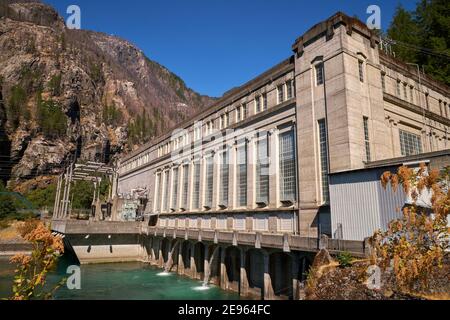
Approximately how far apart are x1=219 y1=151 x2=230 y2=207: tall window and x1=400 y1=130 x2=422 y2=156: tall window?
1789 centimetres

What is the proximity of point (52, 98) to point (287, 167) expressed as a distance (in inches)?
4650

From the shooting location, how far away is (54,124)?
106 metres

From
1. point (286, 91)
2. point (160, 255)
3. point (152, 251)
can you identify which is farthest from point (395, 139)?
point (152, 251)

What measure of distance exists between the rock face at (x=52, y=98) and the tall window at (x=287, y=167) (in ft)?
309

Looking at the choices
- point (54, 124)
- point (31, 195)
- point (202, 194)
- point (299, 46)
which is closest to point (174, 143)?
point (202, 194)

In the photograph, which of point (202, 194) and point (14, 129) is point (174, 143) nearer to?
point (202, 194)

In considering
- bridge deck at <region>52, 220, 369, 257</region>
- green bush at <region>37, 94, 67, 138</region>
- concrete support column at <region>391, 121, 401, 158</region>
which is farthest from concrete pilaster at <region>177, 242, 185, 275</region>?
green bush at <region>37, 94, 67, 138</region>

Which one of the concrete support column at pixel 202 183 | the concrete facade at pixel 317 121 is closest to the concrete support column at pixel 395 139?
the concrete facade at pixel 317 121

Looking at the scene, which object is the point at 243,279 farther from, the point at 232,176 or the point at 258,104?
the point at 258,104

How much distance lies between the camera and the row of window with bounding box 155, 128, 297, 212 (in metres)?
28.2

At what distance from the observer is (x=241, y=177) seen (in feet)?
113

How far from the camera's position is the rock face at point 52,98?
10031cm

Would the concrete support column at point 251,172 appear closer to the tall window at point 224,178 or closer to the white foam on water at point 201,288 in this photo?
the tall window at point 224,178

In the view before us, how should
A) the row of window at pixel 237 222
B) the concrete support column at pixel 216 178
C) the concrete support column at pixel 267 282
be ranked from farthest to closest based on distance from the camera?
the concrete support column at pixel 216 178, the row of window at pixel 237 222, the concrete support column at pixel 267 282
